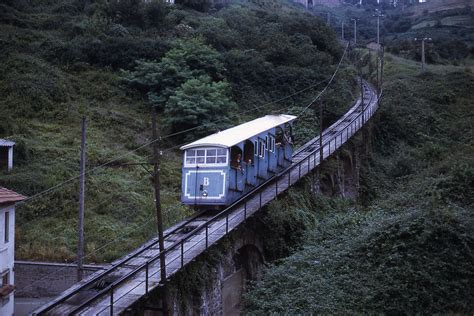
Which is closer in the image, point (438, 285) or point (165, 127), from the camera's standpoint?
point (438, 285)

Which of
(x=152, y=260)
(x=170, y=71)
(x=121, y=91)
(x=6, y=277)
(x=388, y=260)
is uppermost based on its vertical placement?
(x=170, y=71)

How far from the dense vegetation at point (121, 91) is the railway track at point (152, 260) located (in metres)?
3.31

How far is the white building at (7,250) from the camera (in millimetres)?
20422

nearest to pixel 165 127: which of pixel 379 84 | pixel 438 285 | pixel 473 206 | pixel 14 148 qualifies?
pixel 14 148

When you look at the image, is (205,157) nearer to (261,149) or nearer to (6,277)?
(261,149)

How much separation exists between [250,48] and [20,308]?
36241mm

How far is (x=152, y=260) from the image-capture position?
1495 centimetres

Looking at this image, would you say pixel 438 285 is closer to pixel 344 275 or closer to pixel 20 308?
pixel 344 275

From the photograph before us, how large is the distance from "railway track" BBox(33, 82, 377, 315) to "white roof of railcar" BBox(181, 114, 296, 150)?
7.92 feet

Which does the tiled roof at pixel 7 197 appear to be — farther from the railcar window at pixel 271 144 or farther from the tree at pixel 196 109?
the tree at pixel 196 109

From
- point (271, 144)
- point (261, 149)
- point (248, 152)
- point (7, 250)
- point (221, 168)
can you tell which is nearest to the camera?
point (7, 250)

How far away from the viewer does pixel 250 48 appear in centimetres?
5312

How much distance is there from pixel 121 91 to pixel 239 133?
17271 mm

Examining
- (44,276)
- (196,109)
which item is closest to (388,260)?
(44,276)
